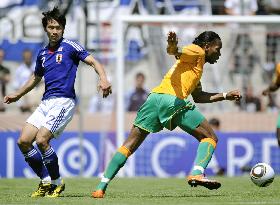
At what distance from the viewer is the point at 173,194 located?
38.3ft

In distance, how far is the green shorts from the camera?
10695 millimetres

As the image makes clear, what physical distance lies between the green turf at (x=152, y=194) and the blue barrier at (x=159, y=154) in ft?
13.0

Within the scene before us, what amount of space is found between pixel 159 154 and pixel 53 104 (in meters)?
8.67

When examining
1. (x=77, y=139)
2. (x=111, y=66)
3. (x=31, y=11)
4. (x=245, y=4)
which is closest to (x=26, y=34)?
(x=31, y=11)

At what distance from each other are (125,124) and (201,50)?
8.93m

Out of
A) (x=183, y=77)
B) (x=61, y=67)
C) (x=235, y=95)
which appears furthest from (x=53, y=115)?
(x=235, y=95)

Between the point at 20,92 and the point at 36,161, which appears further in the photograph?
the point at 20,92

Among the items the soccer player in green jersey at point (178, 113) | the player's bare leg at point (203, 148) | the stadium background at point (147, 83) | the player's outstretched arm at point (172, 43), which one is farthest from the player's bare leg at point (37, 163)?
the stadium background at point (147, 83)

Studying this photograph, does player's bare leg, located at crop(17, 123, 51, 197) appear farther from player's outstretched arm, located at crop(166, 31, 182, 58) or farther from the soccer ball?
the soccer ball

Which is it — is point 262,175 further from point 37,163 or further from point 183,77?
point 37,163

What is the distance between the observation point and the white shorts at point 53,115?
10.8 m

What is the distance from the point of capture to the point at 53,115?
1080 centimetres

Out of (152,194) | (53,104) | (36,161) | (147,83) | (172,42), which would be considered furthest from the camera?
(147,83)

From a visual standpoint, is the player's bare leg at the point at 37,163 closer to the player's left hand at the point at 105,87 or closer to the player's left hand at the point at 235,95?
the player's left hand at the point at 105,87
